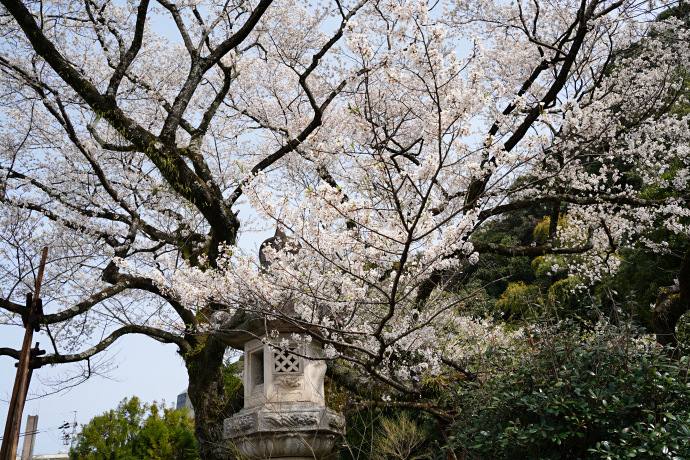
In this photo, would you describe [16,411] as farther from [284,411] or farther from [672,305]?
[672,305]

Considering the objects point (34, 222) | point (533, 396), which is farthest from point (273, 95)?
point (533, 396)

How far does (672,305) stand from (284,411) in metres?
4.01

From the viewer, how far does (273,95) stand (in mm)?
8367

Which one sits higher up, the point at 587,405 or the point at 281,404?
the point at 281,404

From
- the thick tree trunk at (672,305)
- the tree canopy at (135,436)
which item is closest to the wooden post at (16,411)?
the tree canopy at (135,436)

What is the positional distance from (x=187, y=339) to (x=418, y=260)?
11.2 feet

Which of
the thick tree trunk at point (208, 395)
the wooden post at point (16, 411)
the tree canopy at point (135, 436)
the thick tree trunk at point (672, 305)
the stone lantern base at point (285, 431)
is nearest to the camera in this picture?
the wooden post at point (16, 411)

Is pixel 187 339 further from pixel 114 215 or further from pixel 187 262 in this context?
pixel 114 215

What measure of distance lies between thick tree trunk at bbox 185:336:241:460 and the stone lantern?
1.01m

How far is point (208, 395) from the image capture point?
6.12 m

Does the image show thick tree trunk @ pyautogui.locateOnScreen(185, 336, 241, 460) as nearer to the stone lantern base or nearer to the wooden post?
the stone lantern base

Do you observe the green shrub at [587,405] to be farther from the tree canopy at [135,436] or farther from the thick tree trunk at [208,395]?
the tree canopy at [135,436]

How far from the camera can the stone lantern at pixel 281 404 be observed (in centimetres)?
444

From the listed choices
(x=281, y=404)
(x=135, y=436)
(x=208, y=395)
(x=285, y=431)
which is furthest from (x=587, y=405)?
(x=135, y=436)
